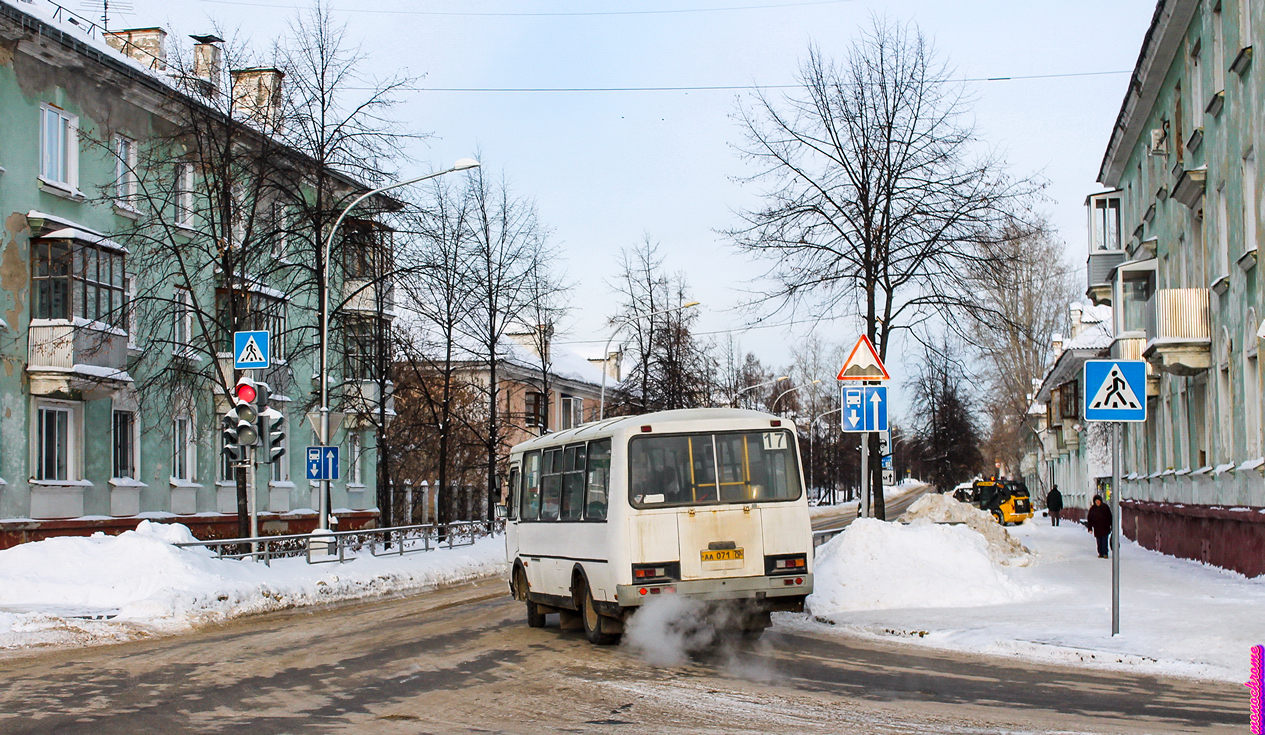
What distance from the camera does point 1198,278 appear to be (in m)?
26.1

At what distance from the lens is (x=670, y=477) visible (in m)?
13.2

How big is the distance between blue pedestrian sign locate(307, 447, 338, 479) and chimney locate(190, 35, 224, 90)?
805cm

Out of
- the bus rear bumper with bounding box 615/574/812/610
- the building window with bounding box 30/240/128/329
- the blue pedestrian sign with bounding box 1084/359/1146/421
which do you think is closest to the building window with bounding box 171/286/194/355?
the building window with bounding box 30/240/128/329

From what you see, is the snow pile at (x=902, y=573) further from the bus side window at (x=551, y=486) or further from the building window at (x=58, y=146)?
the building window at (x=58, y=146)

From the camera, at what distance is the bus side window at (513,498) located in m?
17.7

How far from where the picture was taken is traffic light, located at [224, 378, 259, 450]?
68.0 ft

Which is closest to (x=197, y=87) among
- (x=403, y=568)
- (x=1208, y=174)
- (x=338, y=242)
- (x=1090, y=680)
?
(x=338, y=242)

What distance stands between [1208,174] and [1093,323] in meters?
35.3

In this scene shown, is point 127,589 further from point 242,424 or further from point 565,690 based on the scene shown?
point 565,690

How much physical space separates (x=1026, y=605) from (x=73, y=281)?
22483mm

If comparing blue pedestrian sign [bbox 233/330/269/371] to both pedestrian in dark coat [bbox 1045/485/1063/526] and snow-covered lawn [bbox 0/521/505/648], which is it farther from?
pedestrian in dark coat [bbox 1045/485/1063/526]

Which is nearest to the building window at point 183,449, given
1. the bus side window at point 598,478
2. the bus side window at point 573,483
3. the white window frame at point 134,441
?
the white window frame at point 134,441

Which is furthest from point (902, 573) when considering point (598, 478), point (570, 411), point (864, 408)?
point (570, 411)

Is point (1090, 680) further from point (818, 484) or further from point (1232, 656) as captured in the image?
point (818, 484)
